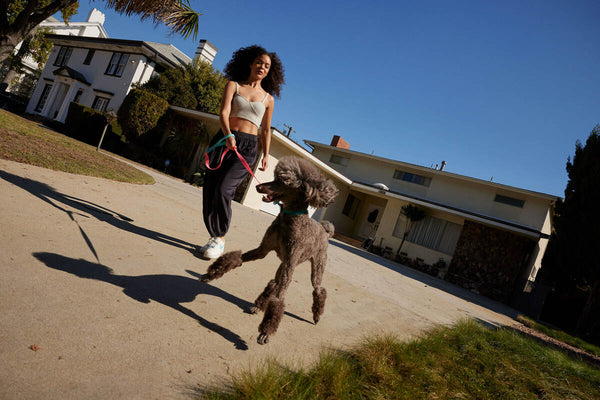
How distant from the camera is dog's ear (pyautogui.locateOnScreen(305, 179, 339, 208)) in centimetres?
220

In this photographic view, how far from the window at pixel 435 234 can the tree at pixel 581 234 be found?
156 inches

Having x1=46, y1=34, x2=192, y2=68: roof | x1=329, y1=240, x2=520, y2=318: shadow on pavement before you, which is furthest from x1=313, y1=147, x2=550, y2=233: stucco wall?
x1=46, y1=34, x2=192, y2=68: roof

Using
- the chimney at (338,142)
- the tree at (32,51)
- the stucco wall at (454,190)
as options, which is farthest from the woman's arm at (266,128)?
the tree at (32,51)

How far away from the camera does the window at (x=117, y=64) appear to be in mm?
19391

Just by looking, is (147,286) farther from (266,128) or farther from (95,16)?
(95,16)

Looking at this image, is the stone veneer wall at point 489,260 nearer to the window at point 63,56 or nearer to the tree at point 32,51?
the window at point 63,56

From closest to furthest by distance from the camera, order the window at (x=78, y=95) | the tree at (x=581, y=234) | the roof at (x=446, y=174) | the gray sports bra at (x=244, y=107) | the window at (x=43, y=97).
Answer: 1. the gray sports bra at (x=244, y=107)
2. the tree at (x=581, y=234)
3. the roof at (x=446, y=174)
4. the window at (x=78, y=95)
5. the window at (x=43, y=97)

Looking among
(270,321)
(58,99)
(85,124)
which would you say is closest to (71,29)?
(58,99)

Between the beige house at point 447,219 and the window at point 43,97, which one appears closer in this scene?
the beige house at point 447,219

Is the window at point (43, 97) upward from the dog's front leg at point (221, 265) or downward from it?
upward

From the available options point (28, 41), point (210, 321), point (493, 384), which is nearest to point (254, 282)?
point (210, 321)

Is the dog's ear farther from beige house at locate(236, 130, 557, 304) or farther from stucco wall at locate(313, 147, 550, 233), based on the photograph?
stucco wall at locate(313, 147, 550, 233)

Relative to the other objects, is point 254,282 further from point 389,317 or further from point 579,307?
point 579,307

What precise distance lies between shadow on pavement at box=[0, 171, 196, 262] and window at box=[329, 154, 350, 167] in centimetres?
1908
